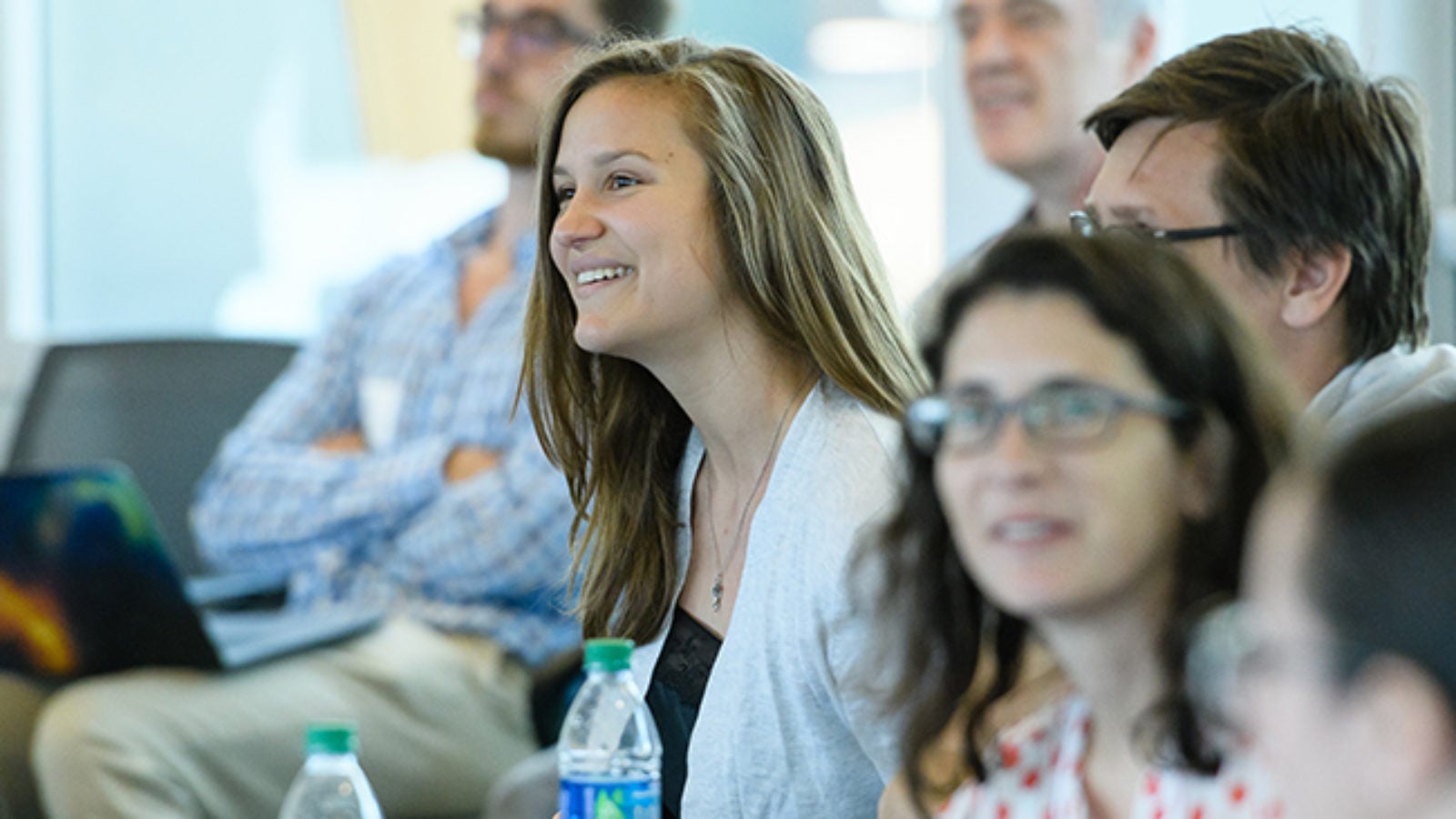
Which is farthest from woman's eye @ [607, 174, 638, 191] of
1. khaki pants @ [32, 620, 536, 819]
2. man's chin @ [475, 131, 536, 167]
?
man's chin @ [475, 131, 536, 167]

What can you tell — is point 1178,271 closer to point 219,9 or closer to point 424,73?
point 424,73

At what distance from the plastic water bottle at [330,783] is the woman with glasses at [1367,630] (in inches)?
31.6

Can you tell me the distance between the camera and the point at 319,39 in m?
3.87

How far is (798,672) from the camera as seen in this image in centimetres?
155

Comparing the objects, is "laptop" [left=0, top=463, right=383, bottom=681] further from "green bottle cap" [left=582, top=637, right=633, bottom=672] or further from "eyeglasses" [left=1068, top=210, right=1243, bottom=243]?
"eyeglasses" [left=1068, top=210, right=1243, bottom=243]

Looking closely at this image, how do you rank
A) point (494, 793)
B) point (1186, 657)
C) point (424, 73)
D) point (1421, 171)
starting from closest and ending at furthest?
point (1186, 657)
point (1421, 171)
point (494, 793)
point (424, 73)

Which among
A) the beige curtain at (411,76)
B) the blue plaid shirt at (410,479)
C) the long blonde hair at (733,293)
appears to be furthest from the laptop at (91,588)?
the beige curtain at (411,76)

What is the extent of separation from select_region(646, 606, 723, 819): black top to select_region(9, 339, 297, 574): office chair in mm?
1506

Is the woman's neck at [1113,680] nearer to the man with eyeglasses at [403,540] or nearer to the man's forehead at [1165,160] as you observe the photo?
the man's forehead at [1165,160]

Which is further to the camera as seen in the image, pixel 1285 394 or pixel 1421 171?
pixel 1421 171

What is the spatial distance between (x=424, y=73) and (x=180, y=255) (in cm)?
70

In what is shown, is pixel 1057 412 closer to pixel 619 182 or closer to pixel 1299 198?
pixel 1299 198

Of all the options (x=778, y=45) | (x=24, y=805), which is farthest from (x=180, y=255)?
(x=24, y=805)

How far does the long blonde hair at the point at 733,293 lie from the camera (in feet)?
5.48
